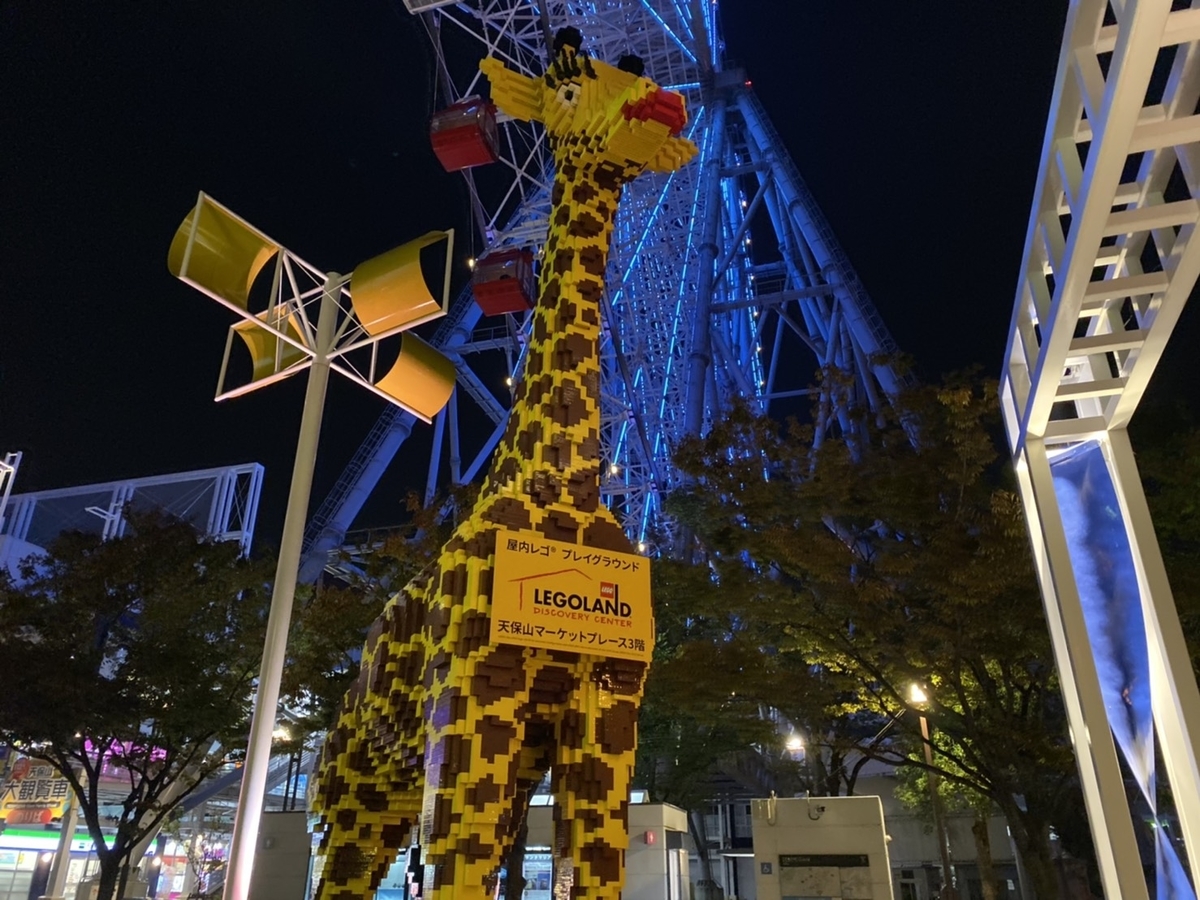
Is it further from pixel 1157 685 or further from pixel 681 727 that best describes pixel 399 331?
pixel 681 727

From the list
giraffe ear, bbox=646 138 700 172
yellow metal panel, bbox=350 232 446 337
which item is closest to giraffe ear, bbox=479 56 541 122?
giraffe ear, bbox=646 138 700 172

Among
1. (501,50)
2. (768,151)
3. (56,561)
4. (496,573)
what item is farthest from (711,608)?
(768,151)

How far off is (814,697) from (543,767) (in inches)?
278

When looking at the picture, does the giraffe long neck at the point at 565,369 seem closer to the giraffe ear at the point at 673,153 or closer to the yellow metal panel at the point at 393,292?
the giraffe ear at the point at 673,153

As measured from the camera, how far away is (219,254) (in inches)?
345

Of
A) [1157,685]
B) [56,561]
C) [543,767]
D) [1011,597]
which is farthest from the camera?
[56,561]

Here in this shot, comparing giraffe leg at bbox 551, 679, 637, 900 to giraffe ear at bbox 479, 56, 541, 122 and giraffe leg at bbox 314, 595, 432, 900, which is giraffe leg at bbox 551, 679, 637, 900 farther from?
giraffe ear at bbox 479, 56, 541, 122

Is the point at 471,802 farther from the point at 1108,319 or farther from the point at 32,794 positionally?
the point at 32,794

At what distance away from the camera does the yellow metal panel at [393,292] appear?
882 centimetres

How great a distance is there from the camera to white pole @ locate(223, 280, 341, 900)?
6875 millimetres

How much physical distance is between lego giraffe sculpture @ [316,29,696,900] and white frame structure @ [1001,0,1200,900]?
3.40m

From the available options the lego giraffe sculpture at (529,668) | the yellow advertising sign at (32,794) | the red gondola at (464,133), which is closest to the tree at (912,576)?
the lego giraffe sculpture at (529,668)

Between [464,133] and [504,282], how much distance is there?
3.39 m

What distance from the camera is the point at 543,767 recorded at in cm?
789
